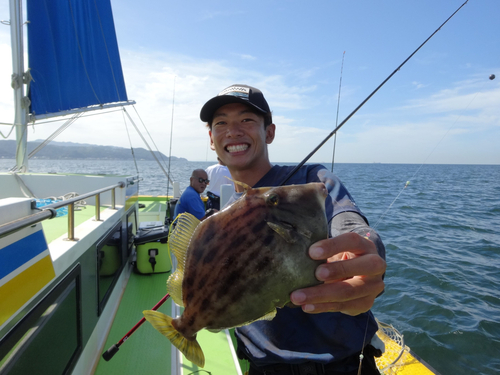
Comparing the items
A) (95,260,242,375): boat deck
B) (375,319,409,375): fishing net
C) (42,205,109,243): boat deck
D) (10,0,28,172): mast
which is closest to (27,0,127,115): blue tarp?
(10,0,28,172): mast

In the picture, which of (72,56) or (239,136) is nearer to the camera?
(239,136)

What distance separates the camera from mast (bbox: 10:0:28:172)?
5.84 meters

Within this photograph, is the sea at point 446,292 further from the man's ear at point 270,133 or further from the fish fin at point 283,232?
the fish fin at point 283,232

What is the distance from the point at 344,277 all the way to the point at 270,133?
1456mm

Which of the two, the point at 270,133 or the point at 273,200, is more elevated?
the point at 270,133

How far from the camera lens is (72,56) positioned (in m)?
8.05

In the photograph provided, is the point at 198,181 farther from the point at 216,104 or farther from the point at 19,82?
the point at 216,104

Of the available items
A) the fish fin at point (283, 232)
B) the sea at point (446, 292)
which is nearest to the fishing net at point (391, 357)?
the sea at point (446, 292)

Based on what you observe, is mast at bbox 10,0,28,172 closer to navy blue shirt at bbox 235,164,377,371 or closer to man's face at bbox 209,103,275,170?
man's face at bbox 209,103,275,170

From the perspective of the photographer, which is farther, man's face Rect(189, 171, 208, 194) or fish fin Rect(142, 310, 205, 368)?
man's face Rect(189, 171, 208, 194)

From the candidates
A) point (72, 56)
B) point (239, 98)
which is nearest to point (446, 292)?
point (239, 98)

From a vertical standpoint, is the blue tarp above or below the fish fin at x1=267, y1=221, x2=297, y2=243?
above

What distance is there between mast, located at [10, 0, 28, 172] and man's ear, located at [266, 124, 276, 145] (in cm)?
565

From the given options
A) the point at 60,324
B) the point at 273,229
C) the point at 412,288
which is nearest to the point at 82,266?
the point at 60,324
